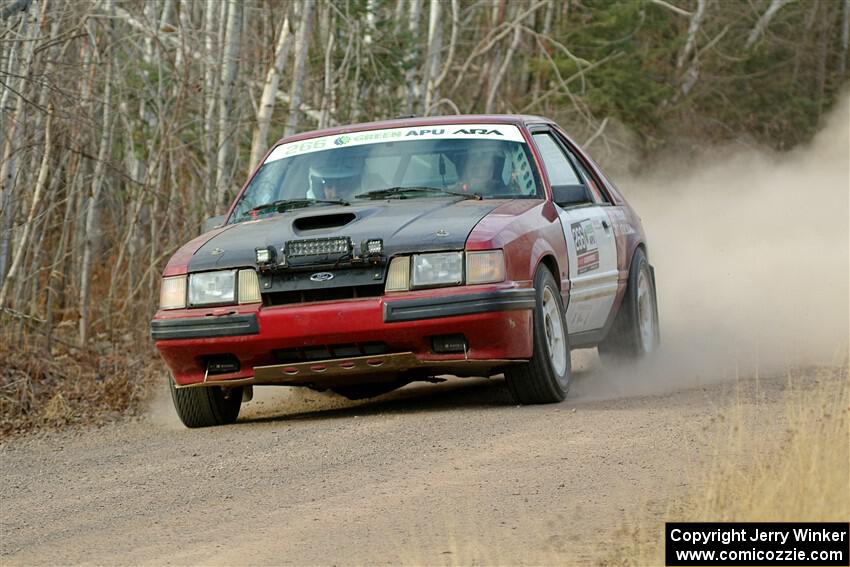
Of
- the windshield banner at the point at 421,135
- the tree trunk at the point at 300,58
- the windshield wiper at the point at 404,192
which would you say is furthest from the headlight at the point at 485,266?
Result: the tree trunk at the point at 300,58

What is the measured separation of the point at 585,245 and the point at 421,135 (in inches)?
46.8

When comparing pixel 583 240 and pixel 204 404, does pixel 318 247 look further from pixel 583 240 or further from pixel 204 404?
pixel 583 240

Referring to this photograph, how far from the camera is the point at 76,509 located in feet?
20.7

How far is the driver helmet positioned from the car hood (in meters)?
0.37

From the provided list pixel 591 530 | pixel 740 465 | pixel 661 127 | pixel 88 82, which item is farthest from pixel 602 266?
pixel 661 127

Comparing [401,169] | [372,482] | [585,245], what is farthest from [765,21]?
[372,482]

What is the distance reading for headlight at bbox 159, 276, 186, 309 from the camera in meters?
8.00

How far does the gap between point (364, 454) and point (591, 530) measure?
206 centimetres

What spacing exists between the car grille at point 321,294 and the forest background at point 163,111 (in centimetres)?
250

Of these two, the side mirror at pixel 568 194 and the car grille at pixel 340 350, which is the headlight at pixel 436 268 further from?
the side mirror at pixel 568 194

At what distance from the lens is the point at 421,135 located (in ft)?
29.3

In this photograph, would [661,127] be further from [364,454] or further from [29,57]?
[364,454]

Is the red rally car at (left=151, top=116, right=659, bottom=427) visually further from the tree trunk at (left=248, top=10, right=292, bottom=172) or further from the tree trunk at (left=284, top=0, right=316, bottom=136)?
the tree trunk at (left=284, top=0, right=316, bottom=136)

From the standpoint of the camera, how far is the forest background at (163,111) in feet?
37.4
